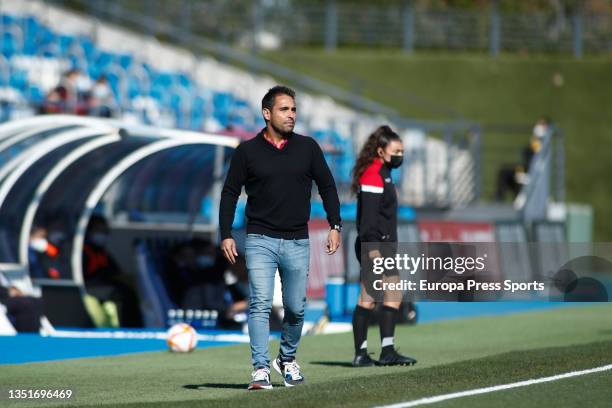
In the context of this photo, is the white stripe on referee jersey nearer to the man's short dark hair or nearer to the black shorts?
the black shorts

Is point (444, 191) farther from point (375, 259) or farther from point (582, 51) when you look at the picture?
point (375, 259)

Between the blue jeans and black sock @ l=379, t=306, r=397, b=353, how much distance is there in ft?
6.63

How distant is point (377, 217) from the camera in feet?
38.5

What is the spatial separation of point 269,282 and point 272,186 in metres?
0.69

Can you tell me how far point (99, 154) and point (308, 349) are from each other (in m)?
5.01

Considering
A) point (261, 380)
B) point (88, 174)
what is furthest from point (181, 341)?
point (261, 380)

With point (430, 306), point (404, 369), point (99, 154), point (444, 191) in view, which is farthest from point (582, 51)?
point (404, 369)

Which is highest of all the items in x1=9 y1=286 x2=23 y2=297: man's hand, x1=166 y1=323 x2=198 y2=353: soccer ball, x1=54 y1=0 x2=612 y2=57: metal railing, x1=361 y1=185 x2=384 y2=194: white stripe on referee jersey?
x1=54 y1=0 x2=612 y2=57: metal railing

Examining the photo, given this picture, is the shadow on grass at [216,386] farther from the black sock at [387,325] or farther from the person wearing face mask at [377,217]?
the black sock at [387,325]

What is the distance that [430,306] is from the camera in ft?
72.2

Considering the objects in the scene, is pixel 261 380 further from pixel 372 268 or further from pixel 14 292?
pixel 14 292

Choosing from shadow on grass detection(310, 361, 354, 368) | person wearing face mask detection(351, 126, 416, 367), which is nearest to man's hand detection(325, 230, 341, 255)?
person wearing face mask detection(351, 126, 416, 367)

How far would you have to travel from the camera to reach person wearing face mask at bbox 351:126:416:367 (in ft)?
38.3

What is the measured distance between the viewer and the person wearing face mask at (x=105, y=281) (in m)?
17.8
